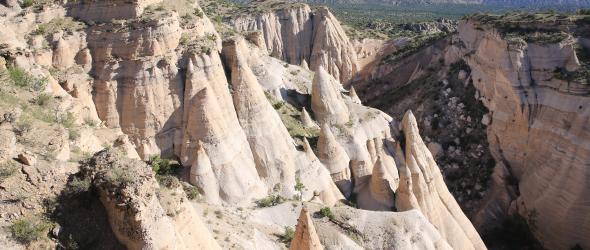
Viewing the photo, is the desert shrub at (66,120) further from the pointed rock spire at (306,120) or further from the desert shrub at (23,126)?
the pointed rock spire at (306,120)

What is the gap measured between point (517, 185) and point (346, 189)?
64.1 ft

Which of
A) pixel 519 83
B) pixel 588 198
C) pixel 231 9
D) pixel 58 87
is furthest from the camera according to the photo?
pixel 231 9

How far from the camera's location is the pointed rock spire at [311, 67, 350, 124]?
34719 millimetres

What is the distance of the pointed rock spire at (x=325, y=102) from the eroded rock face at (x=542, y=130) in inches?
703

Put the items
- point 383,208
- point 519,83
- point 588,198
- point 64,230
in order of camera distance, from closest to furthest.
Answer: point 64,230 < point 383,208 < point 588,198 < point 519,83

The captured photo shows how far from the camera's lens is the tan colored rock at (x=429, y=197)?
30.2m

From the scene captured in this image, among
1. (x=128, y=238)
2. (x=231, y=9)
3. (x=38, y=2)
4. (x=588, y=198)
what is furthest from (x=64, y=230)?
(x=231, y=9)

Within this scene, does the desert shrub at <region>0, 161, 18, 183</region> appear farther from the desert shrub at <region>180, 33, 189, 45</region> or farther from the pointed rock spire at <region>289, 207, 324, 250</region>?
the desert shrub at <region>180, 33, 189, 45</region>

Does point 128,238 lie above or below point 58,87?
below

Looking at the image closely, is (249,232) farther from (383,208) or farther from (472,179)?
(472,179)

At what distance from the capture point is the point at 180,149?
25531 mm

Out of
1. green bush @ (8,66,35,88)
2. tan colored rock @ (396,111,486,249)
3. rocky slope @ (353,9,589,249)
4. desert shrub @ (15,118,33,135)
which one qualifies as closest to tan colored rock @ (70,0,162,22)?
green bush @ (8,66,35,88)

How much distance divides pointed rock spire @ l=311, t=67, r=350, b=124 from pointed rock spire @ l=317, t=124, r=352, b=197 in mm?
3145

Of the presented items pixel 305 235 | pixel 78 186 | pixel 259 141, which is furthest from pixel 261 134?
pixel 78 186
